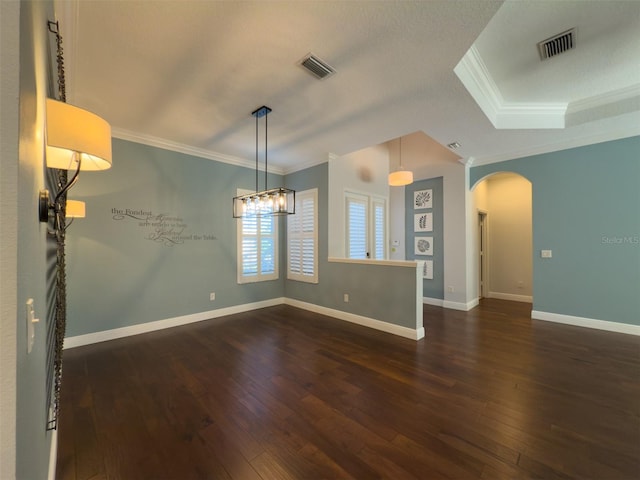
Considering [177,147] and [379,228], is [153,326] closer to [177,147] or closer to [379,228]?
[177,147]

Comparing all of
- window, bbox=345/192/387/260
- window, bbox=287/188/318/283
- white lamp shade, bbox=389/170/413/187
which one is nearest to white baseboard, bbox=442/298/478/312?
window, bbox=345/192/387/260

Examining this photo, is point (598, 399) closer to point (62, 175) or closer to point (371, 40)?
Result: point (371, 40)

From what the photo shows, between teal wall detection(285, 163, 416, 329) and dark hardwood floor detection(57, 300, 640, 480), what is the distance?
0.52 m

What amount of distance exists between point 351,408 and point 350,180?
399cm

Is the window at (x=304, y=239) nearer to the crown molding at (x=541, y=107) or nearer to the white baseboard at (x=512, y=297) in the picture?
the crown molding at (x=541, y=107)

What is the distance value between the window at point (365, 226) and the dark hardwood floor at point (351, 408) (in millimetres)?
2088

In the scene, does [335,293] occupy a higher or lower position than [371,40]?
lower

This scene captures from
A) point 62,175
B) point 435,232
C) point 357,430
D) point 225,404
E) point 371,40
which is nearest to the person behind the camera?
point 62,175

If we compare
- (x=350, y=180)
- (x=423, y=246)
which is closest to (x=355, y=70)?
(x=350, y=180)

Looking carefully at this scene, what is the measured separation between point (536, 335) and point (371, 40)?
432cm

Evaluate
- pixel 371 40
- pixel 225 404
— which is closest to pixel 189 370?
pixel 225 404

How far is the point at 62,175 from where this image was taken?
1.70m

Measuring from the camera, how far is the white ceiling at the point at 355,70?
1867 mm

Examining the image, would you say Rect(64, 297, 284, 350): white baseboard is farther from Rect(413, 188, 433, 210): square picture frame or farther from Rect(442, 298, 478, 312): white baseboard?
Rect(413, 188, 433, 210): square picture frame
